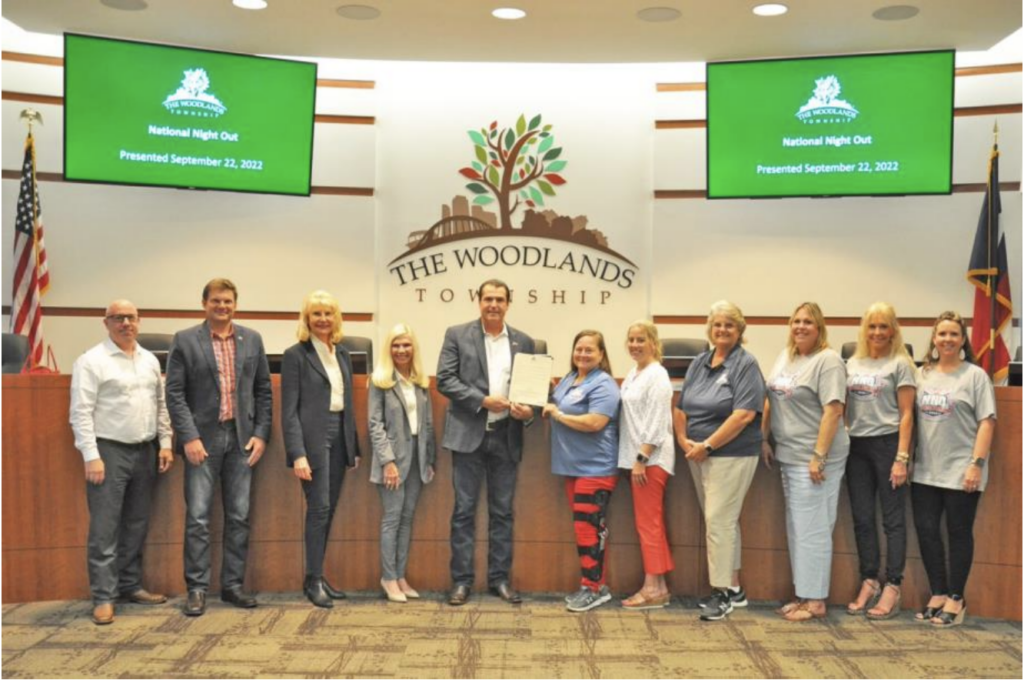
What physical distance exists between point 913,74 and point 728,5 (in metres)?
1.59

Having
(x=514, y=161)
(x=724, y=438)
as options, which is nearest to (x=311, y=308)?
(x=724, y=438)

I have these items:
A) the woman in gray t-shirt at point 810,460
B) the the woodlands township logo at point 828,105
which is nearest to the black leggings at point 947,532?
the woman in gray t-shirt at point 810,460

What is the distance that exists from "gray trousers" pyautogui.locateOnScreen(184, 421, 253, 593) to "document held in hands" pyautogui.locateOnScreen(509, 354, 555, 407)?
54.6 inches

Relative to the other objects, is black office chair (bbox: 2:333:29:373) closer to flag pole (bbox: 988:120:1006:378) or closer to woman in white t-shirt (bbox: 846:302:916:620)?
woman in white t-shirt (bbox: 846:302:916:620)

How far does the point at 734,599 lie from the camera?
4949 millimetres

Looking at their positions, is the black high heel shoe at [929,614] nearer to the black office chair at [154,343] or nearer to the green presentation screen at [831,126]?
the green presentation screen at [831,126]

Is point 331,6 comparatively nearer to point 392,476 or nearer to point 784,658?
point 392,476

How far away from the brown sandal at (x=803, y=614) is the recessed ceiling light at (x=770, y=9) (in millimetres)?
3928

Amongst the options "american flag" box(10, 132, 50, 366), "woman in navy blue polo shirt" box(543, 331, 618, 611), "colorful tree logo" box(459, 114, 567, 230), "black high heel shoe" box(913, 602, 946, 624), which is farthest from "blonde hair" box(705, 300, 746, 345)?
"american flag" box(10, 132, 50, 366)

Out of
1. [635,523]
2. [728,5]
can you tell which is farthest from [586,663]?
[728,5]

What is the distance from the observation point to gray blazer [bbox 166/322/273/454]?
473 centimetres

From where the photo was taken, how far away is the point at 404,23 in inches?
274

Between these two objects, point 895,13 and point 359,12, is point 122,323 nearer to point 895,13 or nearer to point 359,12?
point 359,12

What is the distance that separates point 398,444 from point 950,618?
2.81 m
